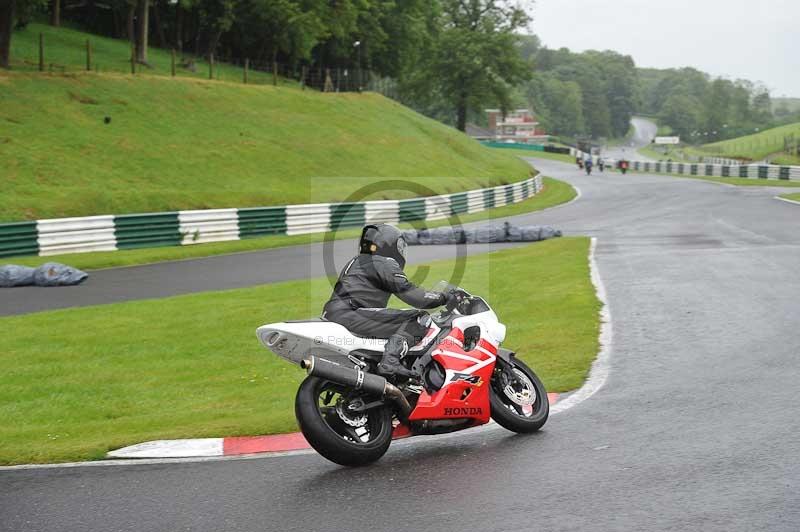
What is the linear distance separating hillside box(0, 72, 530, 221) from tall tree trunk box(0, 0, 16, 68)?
6.37ft

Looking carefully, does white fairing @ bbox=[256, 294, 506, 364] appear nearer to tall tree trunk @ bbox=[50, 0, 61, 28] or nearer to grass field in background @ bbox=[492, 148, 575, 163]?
tall tree trunk @ bbox=[50, 0, 61, 28]

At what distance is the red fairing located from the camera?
7.00 m

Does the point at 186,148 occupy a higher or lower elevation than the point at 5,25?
lower

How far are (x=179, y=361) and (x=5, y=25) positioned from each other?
35.6m

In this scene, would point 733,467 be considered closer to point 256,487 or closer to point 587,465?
point 587,465

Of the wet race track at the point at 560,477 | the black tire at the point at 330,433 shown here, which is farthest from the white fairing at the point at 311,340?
the wet race track at the point at 560,477

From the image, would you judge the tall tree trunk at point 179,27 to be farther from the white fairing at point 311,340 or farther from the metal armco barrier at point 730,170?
the white fairing at point 311,340

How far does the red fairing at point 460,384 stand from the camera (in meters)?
7.00

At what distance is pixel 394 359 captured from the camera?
272 inches

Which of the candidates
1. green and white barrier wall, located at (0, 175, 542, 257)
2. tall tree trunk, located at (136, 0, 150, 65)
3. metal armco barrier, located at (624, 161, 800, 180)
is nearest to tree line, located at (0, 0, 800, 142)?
tall tree trunk, located at (136, 0, 150, 65)

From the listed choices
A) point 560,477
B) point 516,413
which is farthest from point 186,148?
point 560,477

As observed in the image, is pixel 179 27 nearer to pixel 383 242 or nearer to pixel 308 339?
pixel 383 242

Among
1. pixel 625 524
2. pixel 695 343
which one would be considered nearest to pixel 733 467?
pixel 625 524

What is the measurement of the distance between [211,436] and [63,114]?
3400cm
